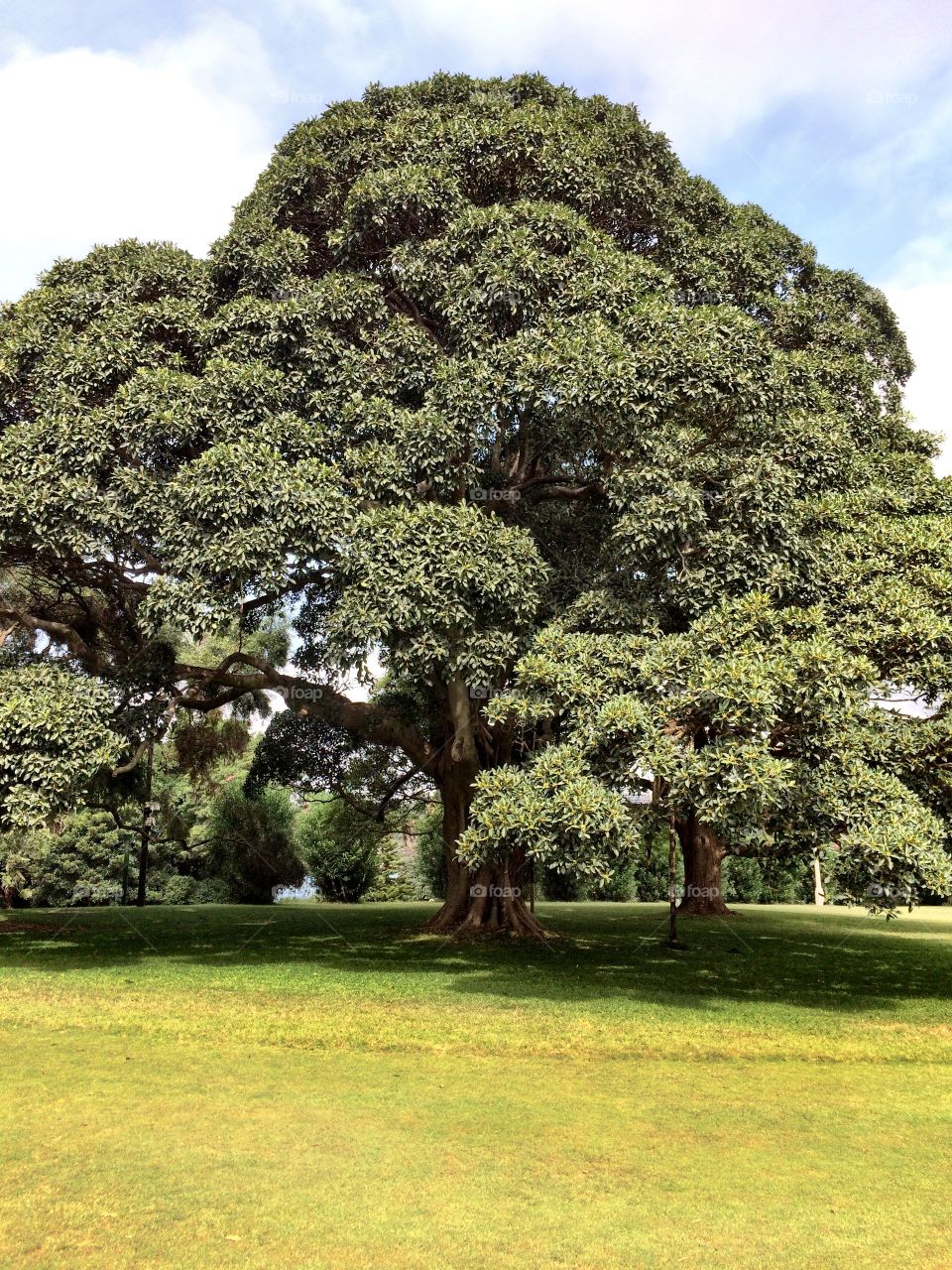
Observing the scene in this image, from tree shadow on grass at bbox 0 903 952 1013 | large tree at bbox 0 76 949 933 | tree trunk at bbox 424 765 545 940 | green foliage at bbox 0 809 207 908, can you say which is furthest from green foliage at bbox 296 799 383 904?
large tree at bbox 0 76 949 933

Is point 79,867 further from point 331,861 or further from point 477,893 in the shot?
point 477,893

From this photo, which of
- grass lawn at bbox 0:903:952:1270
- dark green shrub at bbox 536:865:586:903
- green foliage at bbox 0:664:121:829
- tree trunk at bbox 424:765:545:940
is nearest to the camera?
grass lawn at bbox 0:903:952:1270

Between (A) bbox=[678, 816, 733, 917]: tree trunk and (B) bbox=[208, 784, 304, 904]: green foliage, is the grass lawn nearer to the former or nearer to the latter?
(A) bbox=[678, 816, 733, 917]: tree trunk

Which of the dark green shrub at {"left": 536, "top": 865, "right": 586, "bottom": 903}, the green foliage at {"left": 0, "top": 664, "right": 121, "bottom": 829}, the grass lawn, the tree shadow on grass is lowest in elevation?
the dark green shrub at {"left": 536, "top": 865, "right": 586, "bottom": 903}

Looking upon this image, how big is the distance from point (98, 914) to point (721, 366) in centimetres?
2105

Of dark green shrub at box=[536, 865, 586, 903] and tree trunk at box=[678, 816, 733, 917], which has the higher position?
tree trunk at box=[678, 816, 733, 917]

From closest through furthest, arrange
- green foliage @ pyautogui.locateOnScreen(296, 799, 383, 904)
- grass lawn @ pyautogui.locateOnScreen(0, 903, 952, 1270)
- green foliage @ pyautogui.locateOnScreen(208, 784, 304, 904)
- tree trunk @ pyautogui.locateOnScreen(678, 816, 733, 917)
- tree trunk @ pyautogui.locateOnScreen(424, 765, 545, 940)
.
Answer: grass lawn @ pyautogui.locateOnScreen(0, 903, 952, 1270) → tree trunk @ pyautogui.locateOnScreen(424, 765, 545, 940) → tree trunk @ pyautogui.locateOnScreen(678, 816, 733, 917) → green foliage @ pyautogui.locateOnScreen(208, 784, 304, 904) → green foliage @ pyautogui.locateOnScreen(296, 799, 383, 904)

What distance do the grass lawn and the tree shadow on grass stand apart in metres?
0.15

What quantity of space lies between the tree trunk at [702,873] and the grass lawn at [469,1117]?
1217 cm

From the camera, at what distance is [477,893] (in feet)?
59.4

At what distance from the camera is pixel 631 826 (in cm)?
1123

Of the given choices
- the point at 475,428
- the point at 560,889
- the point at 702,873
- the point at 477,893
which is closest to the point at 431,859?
the point at 560,889

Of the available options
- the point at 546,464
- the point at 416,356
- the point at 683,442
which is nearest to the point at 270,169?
the point at 416,356

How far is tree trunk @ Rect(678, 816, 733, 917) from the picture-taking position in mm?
26828
